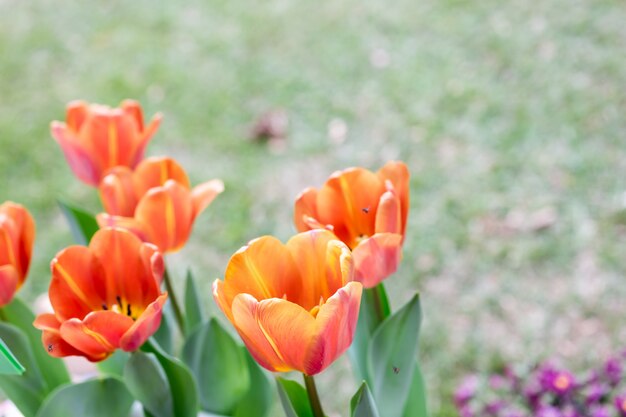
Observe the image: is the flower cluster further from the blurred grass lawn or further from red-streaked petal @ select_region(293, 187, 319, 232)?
red-streaked petal @ select_region(293, 187, 319, 232)

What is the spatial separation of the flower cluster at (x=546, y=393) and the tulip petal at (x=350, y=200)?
1.20m

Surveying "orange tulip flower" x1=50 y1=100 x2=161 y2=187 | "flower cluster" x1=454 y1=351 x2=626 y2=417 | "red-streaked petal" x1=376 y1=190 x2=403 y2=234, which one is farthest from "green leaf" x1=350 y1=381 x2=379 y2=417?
"flower cluster" x1=454 y1=351 x2=626 y2=417

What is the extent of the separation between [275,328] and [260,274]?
7cm

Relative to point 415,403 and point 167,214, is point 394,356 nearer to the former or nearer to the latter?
point 415,403

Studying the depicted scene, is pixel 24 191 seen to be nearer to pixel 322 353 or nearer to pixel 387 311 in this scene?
pixel 387 311

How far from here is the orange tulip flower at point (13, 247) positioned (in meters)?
0.82

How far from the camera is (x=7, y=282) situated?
0.83m

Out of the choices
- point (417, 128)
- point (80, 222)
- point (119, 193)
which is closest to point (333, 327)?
point (119, 193)

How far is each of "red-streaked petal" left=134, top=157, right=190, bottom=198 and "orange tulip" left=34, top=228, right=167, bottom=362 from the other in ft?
0.46

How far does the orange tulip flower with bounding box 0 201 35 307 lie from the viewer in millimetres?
825

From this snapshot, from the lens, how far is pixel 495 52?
3.25 meters

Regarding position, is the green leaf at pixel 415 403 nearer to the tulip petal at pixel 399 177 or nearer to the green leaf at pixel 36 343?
the tulip petal at pixel 399 177

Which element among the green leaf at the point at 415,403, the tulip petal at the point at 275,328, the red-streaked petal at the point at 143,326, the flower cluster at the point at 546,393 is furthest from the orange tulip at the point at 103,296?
the flower cluster at the point at 546,393

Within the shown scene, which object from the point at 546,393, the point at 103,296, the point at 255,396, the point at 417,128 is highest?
the point at 103,296
